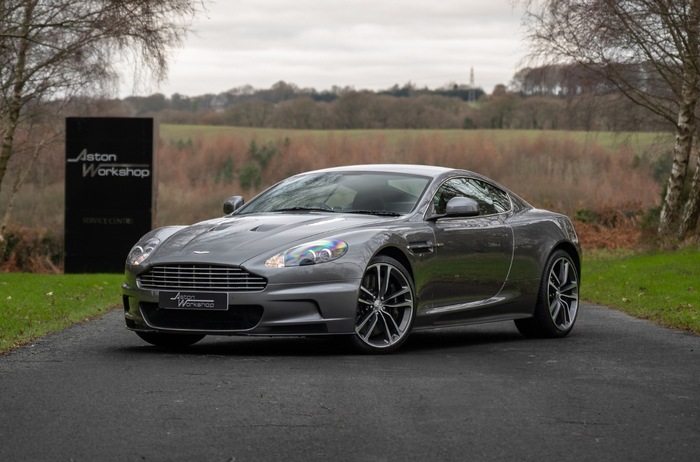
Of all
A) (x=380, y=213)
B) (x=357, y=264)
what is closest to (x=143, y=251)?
(x=357, y=264)

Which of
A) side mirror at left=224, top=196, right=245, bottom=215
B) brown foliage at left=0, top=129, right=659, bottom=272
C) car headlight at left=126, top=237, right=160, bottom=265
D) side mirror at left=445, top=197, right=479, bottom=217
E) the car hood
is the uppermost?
side mirror at left=445, top=197, right=479, bottom=217

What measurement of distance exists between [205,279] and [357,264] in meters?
1.13

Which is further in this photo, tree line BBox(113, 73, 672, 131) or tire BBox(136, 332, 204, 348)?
tree line BBox(113, 73, 672, 131)

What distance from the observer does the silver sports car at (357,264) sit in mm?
9320

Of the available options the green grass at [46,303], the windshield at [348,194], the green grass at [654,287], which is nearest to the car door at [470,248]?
the windshield at [348,194]

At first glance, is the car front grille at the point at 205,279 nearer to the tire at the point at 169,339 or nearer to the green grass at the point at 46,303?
the tire at the point at 169,339

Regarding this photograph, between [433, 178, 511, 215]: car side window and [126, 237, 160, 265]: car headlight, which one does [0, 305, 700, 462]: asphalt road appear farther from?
[433, 178, 511, 215]: car side window

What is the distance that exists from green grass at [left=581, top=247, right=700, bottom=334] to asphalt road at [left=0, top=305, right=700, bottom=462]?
3.81m

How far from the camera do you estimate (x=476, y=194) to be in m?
11.5

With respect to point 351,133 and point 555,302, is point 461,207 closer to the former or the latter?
point 555,302

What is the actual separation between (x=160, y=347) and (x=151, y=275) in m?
0.85

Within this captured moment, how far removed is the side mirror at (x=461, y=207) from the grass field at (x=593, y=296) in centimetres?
319

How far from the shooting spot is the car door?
34.3ft

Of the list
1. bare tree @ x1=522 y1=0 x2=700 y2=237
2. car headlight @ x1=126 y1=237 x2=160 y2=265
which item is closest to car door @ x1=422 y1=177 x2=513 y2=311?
car headlight @ x1=126 y1=237 x2=160 y2=265
